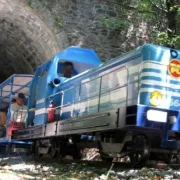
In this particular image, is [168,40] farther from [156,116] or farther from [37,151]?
[156,116]

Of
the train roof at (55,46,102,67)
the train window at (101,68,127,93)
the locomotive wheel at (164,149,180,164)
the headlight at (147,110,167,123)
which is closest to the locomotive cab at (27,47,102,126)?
the train roof at (55,46,102,67)

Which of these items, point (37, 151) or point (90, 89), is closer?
point (90, 89)

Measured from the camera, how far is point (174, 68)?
527 cm

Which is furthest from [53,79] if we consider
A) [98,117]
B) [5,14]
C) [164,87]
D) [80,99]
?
[5,14]

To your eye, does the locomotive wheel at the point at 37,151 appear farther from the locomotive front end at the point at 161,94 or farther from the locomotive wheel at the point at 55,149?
the locomotive front end at the point at 161,94

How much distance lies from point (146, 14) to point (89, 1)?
268cm

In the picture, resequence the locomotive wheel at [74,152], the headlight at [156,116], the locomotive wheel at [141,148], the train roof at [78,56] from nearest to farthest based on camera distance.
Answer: the headlight at [156,116] → the locomotive wheel at [141,148] → the locomotive wheel at [74,152] → the train roof at [78,56]

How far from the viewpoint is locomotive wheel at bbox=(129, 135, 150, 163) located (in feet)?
16.6

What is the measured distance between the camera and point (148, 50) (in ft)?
16.7

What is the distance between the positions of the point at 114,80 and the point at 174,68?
3.15 feet

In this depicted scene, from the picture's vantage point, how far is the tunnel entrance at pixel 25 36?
1183 cm

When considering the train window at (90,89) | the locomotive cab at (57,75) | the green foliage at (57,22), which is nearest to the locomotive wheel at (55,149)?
the locomotive cab at (57,75)

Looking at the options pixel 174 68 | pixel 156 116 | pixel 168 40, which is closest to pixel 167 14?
pixel 168 40

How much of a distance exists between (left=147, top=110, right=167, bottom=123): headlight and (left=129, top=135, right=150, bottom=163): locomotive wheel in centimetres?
51
